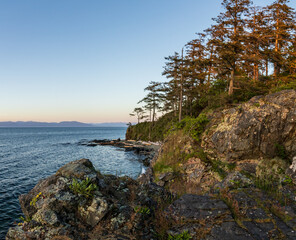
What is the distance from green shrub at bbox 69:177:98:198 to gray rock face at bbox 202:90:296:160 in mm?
10372

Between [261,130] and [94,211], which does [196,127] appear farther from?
[94,211]

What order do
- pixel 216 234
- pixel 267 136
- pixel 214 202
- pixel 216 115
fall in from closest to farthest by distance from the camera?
pixel 216 234 → pixel 214 202 → pixel 267 136 → pixel 216 115

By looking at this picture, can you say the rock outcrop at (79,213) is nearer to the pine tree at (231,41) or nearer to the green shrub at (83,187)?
the green shrub at (83,187)

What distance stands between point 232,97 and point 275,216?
16.6 meters

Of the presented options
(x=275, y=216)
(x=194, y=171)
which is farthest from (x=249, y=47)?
(x=275, y=216)

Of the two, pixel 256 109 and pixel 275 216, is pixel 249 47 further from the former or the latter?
pixel 275 216

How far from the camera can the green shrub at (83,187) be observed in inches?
237

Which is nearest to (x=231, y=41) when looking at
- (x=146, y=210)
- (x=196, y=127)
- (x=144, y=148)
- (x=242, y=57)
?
(x=242, y=57)

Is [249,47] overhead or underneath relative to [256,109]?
overhead

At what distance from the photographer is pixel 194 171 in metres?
13.5

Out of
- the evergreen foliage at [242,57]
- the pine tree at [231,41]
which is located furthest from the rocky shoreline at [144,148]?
the pine tree at [231,41]

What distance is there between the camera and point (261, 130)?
40.0 ft

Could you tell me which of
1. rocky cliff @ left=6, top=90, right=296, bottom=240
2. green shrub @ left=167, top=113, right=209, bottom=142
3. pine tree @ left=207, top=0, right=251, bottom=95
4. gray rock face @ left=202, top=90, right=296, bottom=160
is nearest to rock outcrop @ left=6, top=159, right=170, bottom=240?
rocky cliff @ left=6, top=90, right=296, bottom=240

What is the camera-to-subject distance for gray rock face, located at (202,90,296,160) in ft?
39.1
